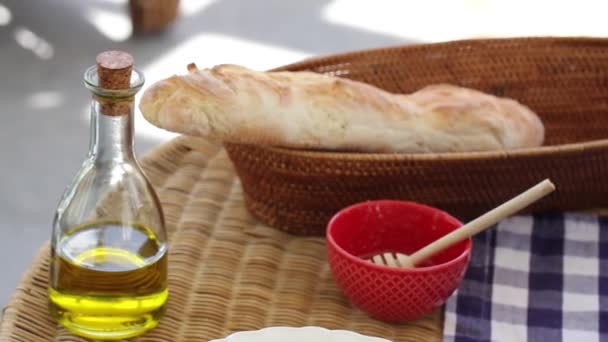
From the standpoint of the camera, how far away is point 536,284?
92 centimetres

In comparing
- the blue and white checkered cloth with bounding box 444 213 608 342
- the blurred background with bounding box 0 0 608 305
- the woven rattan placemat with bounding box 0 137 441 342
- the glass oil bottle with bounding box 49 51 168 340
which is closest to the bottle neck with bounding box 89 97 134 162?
the glass oil bottle with bounding box 49 51 168 340

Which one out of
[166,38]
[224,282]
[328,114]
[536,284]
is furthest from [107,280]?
[166,38]

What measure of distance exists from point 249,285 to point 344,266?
10 centimetres

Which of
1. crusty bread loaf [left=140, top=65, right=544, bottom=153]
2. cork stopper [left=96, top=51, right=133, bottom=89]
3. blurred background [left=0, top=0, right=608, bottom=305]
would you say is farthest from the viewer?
blurred background [left=0, top=0, right=608, bottom=305]

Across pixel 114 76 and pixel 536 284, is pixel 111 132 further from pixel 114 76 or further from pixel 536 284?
pixel 536 284

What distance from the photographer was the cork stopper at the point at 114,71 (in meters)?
0.72

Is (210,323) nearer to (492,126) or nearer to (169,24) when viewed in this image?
(492,126)

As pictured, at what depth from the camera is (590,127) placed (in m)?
1.12

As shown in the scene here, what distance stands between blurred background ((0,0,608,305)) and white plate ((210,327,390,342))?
1.22 m

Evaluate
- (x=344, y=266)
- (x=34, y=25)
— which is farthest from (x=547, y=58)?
(x=34, y=25)

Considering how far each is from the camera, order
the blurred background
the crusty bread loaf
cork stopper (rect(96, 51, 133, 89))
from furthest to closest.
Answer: the blurred background < the crusty bread loaf < cork stopper (rect(96, 51, 133, 89))

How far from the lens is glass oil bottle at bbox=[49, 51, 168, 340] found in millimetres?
775

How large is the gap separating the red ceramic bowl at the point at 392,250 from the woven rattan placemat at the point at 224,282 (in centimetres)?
3

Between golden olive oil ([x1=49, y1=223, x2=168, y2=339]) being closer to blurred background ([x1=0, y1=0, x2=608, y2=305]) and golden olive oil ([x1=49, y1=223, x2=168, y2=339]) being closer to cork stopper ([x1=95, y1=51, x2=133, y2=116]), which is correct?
cork stopper ([x1=95, y1=51, x2=133, y2=116])
